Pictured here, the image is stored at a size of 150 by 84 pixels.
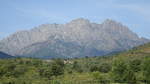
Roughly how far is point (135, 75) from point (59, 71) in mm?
47482

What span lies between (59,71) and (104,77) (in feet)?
104

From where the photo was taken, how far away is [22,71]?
534 feet

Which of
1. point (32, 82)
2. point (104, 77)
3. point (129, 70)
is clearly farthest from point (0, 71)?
point (129, 70)

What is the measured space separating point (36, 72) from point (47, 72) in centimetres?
1073

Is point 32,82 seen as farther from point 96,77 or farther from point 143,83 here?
point 143,83

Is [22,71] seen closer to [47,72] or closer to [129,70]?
[47,72]

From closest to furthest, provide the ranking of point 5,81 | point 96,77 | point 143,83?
1. point 143,83
2. point 5,81
3. point 96,77

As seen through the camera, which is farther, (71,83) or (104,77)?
(104,77)

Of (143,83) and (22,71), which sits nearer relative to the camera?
(143,83)

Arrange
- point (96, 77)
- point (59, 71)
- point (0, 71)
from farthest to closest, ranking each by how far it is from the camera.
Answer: point (59, 71) → point (0, 71) → point (96, 77)

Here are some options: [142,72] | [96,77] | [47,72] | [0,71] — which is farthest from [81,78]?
[0,71]

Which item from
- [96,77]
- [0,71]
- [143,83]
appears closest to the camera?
[143,83]

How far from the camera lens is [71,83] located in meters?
123

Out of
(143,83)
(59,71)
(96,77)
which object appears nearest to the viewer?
(143,83)
